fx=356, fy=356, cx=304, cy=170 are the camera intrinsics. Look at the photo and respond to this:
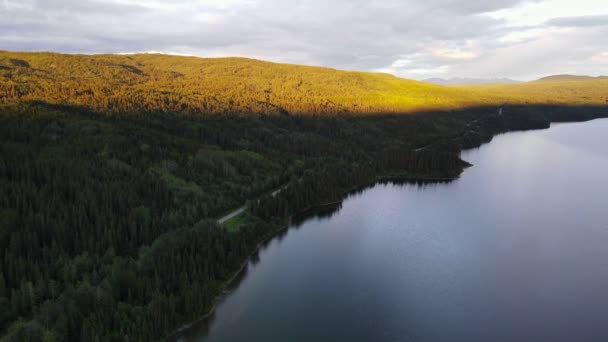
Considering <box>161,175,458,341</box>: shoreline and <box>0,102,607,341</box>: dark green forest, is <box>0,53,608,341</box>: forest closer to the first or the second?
<box>0,102,607,341</box>: dark green forest

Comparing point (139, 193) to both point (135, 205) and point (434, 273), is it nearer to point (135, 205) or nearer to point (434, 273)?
point (135, 205)

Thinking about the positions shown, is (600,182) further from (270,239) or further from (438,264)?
(270,239)

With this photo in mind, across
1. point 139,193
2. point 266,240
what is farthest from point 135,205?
point 266,240

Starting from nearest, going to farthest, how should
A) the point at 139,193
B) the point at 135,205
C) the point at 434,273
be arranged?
the point at 434,273 < the point at 135,205 < the point at 139,193

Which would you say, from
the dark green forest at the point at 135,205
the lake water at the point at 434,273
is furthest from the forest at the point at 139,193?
A: the lake water at the point at 434,273

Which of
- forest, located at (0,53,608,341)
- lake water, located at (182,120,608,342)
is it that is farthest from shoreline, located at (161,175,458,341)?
lake water, located at (182,120,608,342)

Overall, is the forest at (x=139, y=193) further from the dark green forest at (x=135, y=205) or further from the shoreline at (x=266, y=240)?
the shoreline at (x=266, y=240)
